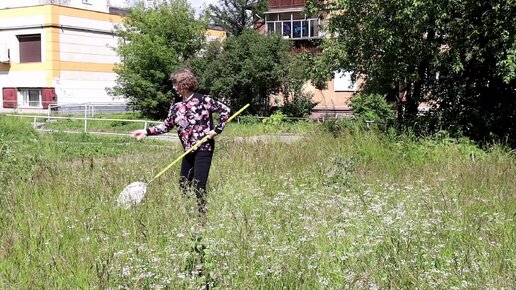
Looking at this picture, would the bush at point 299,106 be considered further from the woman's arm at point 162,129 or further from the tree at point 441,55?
the woman's arm at point 162,129

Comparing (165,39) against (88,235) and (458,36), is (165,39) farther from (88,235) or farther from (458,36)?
(88,235)

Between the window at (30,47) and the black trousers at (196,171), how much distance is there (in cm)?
3279

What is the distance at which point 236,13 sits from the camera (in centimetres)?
5372

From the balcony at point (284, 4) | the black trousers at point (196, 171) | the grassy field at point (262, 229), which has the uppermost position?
the balcony at point (284, 4)

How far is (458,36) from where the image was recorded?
11.8m

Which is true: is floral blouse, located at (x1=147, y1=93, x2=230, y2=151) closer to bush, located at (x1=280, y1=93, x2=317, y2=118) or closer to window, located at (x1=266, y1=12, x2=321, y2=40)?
bush, located at (x1=280, y1=93, x2=317, y2=118)

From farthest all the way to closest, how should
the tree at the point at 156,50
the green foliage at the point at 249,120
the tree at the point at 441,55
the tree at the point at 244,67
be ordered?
1. the tree at the point at 156,50
2. the tree at the point at 244,67
3. the green foliage at the point at 249,120
4. the tree at the point at 441,55

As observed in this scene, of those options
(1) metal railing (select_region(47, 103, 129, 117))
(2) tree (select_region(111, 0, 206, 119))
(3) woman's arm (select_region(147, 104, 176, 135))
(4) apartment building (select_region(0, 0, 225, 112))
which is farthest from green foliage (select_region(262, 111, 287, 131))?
(3) woman's arm (select_region(147, 104, 176, 135))

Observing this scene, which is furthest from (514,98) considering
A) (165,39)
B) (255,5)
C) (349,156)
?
(255,5)

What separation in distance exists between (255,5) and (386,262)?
5149 cm

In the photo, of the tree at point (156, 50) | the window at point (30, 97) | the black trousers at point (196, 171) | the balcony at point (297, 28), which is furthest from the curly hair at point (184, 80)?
the window at point (30, 97)

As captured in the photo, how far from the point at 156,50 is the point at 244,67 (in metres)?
4.63

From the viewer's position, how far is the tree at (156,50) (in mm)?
27672

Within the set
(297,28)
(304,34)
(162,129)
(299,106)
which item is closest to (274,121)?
(299,106)
